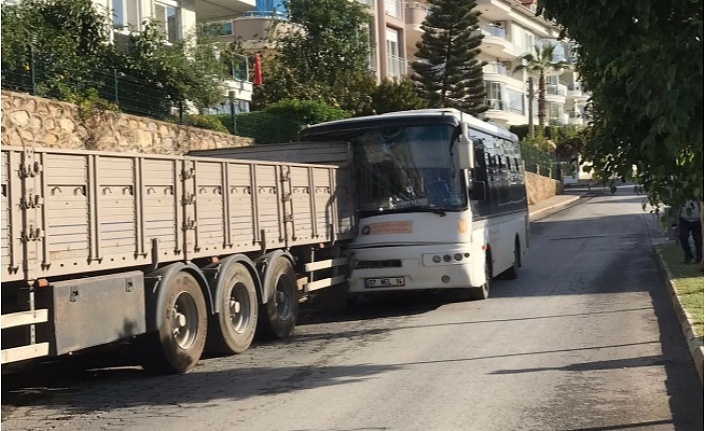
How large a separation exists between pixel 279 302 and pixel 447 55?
45406 mm

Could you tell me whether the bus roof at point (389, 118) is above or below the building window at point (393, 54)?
below

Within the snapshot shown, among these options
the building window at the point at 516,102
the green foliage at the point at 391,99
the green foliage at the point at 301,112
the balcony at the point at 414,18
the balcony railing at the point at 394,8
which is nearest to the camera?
the green foliage at the point at 301,112

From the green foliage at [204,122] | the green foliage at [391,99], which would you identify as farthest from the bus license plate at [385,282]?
the green foliage at [391,99]

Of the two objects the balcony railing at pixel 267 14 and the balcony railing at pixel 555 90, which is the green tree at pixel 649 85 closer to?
the balcony railing at pixel 267 14

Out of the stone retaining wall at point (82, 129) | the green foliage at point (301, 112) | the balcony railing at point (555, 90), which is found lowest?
the stone retaining wall at point (82, 129)

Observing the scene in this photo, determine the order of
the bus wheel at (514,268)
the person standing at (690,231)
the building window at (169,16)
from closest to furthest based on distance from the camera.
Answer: the person standing at (690,231), the bus wheel at (514,268), the building window at (169,16)

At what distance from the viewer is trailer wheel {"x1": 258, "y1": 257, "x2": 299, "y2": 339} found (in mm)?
13188

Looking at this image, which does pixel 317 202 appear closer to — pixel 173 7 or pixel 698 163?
pixel 698 163

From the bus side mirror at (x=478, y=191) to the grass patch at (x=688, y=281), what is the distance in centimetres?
323

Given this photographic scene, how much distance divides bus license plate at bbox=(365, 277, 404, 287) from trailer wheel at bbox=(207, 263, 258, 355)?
326cm

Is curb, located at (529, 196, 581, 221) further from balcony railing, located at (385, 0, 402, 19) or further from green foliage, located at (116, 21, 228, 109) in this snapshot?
green foliage, located at (116, 21, 228, 109)

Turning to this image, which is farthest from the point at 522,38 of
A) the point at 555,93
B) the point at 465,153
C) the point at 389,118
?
the point at 465,153

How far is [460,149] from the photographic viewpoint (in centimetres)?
1526

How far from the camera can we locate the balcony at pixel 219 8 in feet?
112
